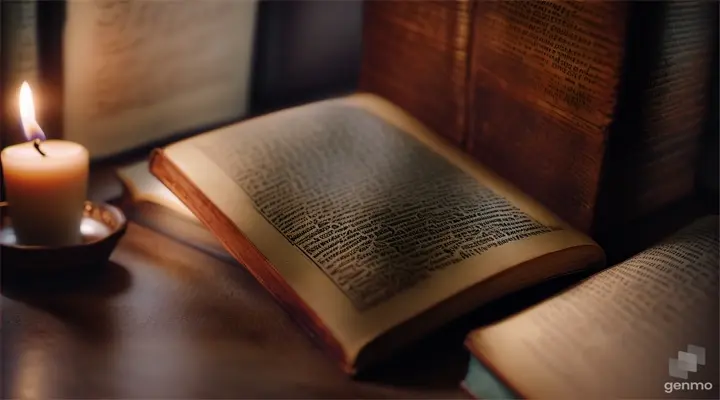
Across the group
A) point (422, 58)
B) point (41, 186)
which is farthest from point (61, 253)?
point (422, 58)

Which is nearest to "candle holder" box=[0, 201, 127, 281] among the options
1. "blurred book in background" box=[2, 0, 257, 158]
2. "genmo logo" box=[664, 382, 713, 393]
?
"blurred book in background" box=[2, 0, 257, 158]

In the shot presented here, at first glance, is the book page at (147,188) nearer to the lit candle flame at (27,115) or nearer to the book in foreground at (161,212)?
the book in foreground at (161,212)

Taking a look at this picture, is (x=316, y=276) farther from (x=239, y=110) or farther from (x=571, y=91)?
(x=239, y=110)

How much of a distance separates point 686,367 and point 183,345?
349mm

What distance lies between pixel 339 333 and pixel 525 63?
0.31 meters

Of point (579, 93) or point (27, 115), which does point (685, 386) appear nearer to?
point (579, 93)

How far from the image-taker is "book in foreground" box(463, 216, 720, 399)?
0.54 meters

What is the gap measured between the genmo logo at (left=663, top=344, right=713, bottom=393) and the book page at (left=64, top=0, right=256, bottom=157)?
59 centimetres

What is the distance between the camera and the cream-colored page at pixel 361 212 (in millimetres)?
616

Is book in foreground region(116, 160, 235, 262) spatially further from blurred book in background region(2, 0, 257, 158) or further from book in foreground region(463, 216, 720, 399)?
book in foreground region(463, 216, 720, 399)

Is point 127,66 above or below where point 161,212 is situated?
above

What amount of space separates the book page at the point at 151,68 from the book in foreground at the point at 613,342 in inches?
19.0

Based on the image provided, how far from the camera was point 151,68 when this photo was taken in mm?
899

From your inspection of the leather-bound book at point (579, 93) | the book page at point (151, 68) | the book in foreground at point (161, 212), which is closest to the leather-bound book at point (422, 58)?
the leather-bound book at point (579, 93)
